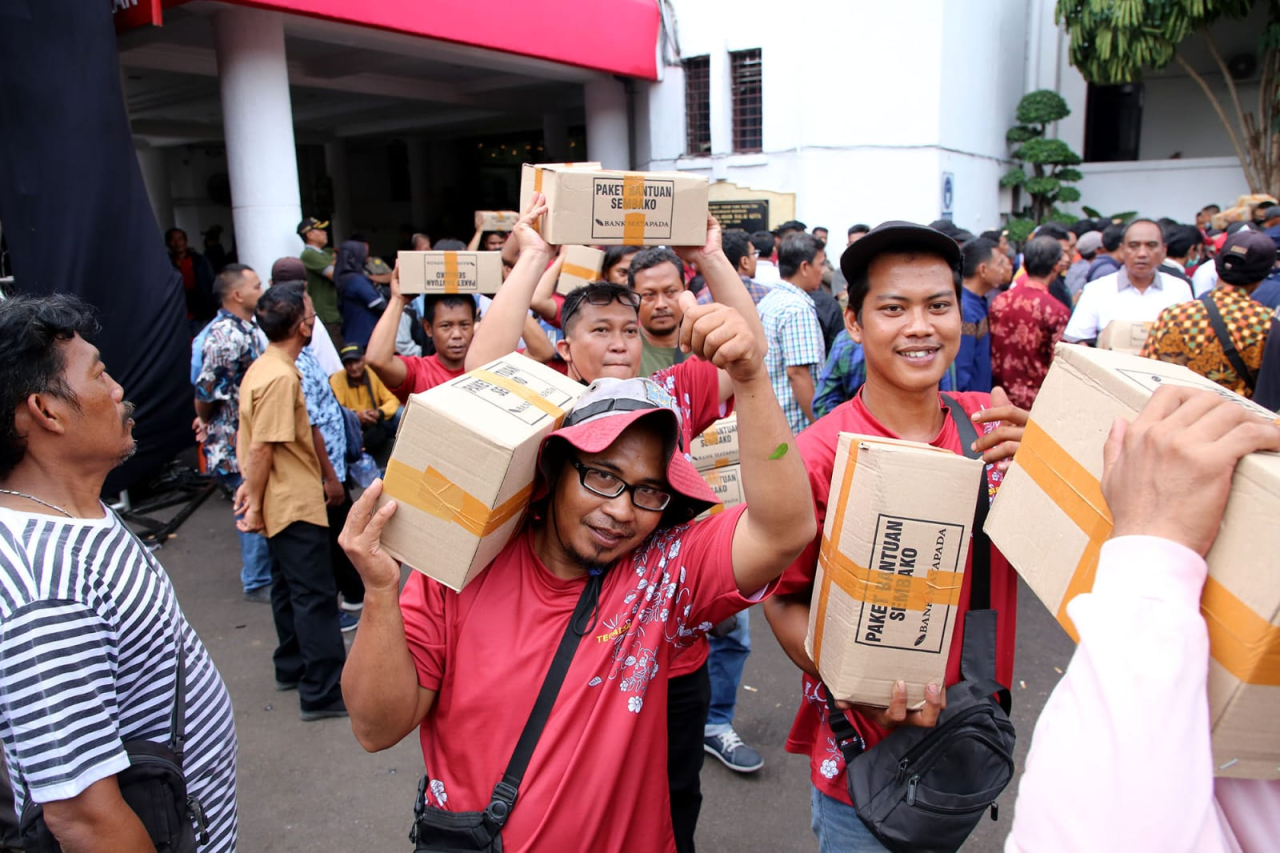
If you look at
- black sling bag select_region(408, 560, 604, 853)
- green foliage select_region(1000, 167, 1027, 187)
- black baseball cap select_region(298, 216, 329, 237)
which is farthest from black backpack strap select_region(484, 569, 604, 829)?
green foliage select_region(1000, 167, 1027, 187)

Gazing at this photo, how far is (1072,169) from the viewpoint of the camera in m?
16.2

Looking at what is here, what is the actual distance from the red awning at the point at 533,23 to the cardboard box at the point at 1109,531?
27.5ft

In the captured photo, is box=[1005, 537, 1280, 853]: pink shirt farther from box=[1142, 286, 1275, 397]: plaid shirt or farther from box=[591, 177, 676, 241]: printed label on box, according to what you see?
box=[1142, 286, 1275, 397]: plaid shirt

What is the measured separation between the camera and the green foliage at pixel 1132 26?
14.0 metres

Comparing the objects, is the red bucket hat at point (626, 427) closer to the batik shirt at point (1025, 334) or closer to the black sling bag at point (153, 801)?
the black sling bag at point (153, 801)

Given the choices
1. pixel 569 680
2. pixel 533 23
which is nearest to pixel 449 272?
pixel 569 680

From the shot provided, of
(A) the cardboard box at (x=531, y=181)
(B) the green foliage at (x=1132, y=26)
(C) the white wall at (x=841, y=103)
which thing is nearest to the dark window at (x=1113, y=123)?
(B) the green foliage at (x=1132, y=26)

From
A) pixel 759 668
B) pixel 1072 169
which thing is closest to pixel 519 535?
pixel 759 668

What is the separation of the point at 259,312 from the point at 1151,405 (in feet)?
12.4

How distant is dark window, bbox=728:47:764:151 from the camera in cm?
1312

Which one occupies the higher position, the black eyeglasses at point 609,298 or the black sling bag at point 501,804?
the black eyeglasses at point 609,298

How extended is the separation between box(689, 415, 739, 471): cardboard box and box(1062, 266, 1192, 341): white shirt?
143 inches

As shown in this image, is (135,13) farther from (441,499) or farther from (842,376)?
(441,499)

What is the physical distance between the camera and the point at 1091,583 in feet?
3.40
